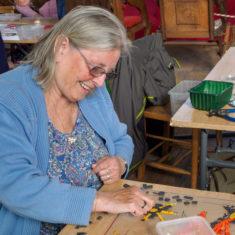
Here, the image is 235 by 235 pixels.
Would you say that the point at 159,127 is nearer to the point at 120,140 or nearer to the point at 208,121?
the point at 208,121

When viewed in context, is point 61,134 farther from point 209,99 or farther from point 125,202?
point 209,99

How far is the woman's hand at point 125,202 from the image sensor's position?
1.30 metres

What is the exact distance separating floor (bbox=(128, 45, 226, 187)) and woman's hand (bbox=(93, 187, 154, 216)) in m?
1.56

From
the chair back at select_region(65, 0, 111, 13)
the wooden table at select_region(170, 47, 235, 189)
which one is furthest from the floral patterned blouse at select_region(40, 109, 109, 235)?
the chair back at select_region(65, 0, 111, 13)

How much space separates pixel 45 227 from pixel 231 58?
2.06 meters

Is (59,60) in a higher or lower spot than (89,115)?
higher

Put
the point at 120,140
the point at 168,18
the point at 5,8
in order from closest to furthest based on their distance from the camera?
the point at 120,140, the point at 168,18, the point at 5,8

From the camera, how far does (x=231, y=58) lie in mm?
2967

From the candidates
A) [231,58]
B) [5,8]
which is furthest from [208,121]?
[5,8]

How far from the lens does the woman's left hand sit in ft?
5.03

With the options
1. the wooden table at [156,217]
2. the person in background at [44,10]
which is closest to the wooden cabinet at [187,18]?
the person in background at [44,10]

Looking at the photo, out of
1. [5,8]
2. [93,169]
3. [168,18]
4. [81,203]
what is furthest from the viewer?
[5,8]

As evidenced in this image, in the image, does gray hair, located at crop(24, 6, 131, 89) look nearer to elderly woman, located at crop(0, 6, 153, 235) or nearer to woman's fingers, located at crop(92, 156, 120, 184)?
elderly woman, located at crop(0, 6, 153, 235)

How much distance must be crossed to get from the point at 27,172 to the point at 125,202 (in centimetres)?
33
